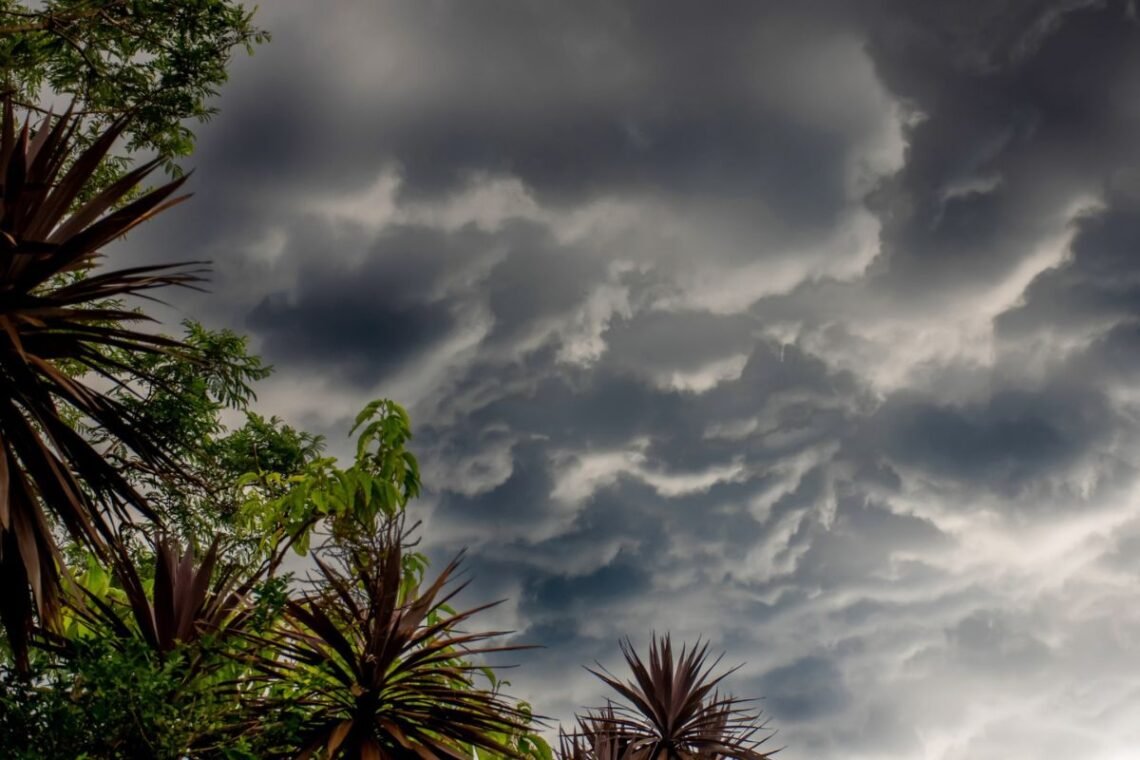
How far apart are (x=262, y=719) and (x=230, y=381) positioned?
30.8 feet

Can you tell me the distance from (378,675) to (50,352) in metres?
2.51

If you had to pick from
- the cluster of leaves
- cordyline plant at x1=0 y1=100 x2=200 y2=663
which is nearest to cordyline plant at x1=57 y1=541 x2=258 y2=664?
cordyline plant at x1=0 y1=100 x2=200 y2=663

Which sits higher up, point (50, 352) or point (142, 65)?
point (142, 65)

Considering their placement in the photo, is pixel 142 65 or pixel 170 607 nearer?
pixel 170 607

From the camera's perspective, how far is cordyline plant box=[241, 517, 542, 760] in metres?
5.62

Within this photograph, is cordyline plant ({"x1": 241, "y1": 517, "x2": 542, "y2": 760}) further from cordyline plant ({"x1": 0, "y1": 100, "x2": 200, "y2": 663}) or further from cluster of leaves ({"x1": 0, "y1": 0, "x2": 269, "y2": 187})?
cluster of leaves ({"x1": 0, "y1": 0, "x2": 269, "y2": 187})

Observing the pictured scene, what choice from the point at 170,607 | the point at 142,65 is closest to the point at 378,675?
the point at 170,607

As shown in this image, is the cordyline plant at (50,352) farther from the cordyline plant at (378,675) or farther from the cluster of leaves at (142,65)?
the cluster of leaves at (142,65)

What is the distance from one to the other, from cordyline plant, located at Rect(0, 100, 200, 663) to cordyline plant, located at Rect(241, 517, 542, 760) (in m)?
1.22

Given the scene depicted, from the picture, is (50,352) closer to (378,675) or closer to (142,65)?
(378,675)

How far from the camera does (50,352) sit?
557 cm

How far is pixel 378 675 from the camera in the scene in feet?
18.6

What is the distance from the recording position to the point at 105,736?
5242mm

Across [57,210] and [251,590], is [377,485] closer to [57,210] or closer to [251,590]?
[251,590]
